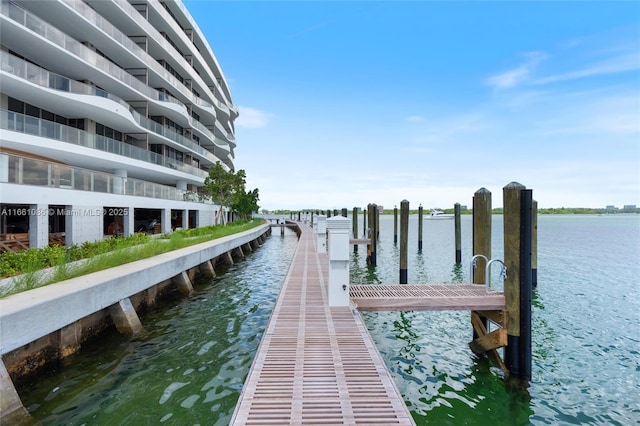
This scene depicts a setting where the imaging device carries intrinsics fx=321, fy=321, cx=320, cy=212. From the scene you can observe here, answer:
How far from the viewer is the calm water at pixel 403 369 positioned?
5.42 m

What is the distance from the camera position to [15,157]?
12.3 metres

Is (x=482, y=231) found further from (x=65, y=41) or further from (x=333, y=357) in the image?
(x=65, y=41)

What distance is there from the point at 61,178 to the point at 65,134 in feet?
14.0

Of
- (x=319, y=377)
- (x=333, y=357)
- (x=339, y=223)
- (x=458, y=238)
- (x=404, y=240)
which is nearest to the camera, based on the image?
(x=319, y=377)

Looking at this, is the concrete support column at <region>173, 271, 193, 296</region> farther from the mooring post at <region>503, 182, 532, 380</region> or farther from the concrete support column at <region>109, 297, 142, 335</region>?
the mooring post at <region>503, 182, 532, 380</region>

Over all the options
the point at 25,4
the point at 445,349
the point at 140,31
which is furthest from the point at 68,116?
the point at 445,349

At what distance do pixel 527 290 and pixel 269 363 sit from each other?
5393 mm

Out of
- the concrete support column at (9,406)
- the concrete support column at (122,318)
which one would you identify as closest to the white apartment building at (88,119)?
the concrete support column at (122,318)

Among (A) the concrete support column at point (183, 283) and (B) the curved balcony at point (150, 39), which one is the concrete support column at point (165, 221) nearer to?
(B) the curved balcony at point (150, 39)

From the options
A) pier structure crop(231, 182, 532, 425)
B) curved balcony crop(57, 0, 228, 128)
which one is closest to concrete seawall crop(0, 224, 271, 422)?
pier structure crop(231, 182, 532, 425)

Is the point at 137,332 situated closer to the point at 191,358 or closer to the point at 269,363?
the point at 191,358

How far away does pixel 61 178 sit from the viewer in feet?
48.2

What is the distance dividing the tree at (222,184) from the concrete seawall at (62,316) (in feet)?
78.1

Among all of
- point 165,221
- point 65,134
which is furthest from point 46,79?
point 165,221
